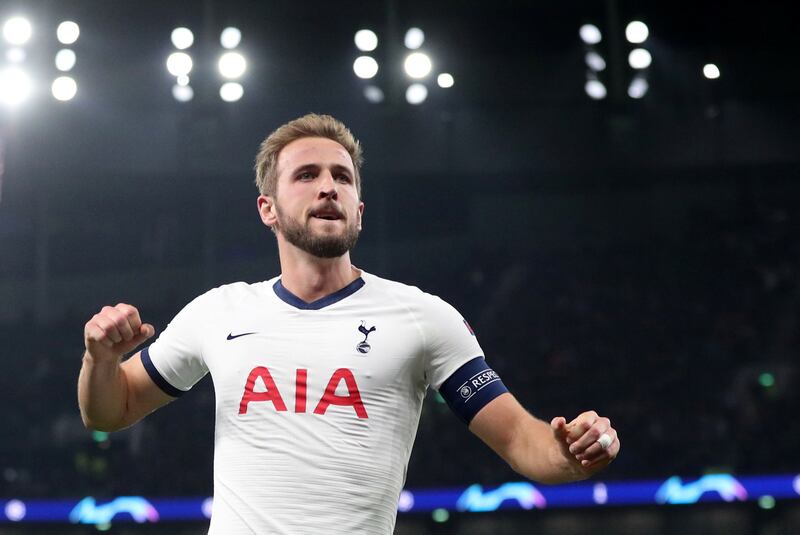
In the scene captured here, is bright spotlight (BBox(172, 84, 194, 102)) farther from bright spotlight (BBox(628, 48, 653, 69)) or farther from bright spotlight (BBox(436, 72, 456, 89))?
bright spotlight (BBox(628, 48, 653, 69))

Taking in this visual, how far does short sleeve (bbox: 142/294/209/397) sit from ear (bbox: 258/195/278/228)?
278 mm

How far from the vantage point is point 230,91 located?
410 inches

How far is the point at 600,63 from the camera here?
35.1ft

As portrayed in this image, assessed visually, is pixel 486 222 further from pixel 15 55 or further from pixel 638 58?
pixel 15 55

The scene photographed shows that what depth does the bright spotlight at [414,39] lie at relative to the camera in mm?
10477

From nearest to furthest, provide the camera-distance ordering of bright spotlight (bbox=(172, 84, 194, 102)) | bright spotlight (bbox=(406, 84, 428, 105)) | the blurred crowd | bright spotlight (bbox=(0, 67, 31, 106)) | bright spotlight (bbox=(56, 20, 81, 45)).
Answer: bright spotlight (bbox=(0, 67, 31, 106)) < bright spotlight (bbox=(56, 20, 81, 45)) < bright spotlight (bbox=(406, 84, 428, 105)) < bright spotlight (bbox=(172, 84, 194, 102)) < the blurred crowd

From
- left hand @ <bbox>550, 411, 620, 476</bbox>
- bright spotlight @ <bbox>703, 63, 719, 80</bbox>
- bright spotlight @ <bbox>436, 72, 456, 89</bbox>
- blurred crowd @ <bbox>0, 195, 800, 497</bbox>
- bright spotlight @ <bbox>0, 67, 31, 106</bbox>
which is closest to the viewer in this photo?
left hand @ <bbox>550, 411, 620, 476</bbox>

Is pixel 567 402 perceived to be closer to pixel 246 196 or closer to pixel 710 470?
pixel 710 470

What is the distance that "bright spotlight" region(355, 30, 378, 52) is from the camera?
34.7ft

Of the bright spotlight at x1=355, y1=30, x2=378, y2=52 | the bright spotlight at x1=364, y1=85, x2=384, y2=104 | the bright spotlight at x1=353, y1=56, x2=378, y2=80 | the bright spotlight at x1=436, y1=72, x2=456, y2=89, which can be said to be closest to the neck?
the bright spotlight at x1=353, y1=56, x2=378, y2=80

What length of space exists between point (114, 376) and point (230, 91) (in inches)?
331

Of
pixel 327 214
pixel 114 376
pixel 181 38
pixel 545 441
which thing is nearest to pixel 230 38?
pixel 181 38

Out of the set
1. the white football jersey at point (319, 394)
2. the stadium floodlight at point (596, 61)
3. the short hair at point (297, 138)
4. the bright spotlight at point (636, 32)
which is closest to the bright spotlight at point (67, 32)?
the stadium floodlight at point (596, 61)

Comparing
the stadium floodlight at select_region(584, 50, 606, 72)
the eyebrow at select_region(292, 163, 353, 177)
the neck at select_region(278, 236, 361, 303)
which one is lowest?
the neck at select_region(278, 236, 361, 303)
